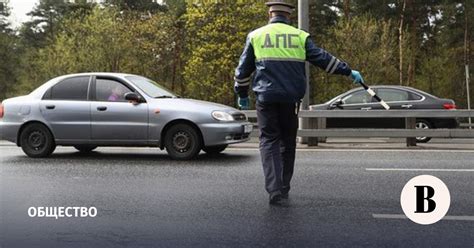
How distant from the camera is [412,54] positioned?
126 ft

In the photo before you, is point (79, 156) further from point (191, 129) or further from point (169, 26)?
point (169, 26)

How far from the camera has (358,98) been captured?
13977 mm

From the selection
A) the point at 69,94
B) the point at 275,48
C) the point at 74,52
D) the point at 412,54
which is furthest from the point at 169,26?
the point at 275,48

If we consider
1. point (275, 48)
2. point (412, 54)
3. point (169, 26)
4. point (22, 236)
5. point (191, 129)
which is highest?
point (169, 26)

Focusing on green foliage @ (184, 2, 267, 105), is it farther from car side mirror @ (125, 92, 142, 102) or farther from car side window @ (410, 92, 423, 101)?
car side mirror @ (125, 92, 142, 102)

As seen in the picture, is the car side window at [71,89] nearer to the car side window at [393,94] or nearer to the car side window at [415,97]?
the car side window at [393,94]

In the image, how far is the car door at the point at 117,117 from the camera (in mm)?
8664

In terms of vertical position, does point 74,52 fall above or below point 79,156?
above

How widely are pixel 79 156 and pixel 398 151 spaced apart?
6012 mm

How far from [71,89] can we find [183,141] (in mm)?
2254

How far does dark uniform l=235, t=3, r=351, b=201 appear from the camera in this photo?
5250mm

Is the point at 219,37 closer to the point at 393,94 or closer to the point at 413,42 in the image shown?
the point at 413,42

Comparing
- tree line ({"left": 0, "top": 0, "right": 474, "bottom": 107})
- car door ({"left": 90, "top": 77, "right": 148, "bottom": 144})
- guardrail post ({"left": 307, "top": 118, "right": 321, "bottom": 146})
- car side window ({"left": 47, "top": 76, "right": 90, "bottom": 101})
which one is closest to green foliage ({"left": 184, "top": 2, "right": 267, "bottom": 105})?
tree line ({"left": 0, "top": 0, "right": 474, "bottom": 107})

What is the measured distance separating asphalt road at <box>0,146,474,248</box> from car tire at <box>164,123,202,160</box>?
24cm
